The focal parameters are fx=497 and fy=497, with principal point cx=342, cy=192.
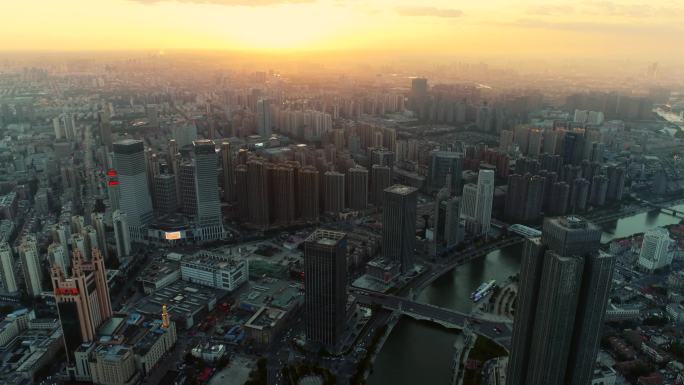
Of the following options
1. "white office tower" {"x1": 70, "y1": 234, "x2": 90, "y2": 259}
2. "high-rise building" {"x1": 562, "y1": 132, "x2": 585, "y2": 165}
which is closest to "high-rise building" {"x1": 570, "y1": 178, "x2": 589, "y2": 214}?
"high-rise building" {"x1": 562, "y1": 132, "x2": 585, "y2": 165}

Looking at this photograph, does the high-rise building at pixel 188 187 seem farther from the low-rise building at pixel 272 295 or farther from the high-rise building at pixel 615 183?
the high-rise building at pixel 615 183

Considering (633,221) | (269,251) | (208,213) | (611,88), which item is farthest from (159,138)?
(611,88)

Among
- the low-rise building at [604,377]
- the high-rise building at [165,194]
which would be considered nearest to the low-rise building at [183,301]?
the high-rise building at [165,194]

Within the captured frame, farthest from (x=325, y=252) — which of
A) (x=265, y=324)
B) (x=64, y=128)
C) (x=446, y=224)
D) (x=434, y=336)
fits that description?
(x=64, y=128)

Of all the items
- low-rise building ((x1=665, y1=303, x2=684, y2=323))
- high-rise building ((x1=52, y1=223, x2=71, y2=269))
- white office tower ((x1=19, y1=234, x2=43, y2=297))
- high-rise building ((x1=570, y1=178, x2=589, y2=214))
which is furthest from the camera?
high-rise building ((x1=570, y1=178, x2=589, y2=214))

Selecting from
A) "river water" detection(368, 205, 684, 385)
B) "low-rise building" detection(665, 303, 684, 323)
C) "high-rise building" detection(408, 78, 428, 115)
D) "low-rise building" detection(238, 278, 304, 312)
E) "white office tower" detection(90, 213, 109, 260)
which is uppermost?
"high-rise building" detection(408, 78, 428, 115)

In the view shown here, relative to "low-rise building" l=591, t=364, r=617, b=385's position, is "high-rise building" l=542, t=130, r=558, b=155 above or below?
above

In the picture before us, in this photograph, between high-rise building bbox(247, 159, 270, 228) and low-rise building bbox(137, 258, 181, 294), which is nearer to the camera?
low-rise building bbox(137, 258, 181, 294)

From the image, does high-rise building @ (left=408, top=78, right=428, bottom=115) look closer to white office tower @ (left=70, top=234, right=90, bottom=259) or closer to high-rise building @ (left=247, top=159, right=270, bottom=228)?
high-rise building @ (left=247, top=159, right=270, bottom=228)
